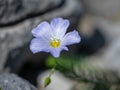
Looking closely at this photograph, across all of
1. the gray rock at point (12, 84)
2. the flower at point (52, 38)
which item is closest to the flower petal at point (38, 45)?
the flower at point (52, 38)

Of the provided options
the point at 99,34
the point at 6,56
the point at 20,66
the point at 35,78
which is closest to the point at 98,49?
the point at 99,34

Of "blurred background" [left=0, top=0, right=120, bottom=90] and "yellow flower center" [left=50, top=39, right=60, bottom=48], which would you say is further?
"blurred background" [left=0, top=0, right=120, bottom=90]

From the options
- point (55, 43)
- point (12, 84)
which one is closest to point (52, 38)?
point (55, 43)

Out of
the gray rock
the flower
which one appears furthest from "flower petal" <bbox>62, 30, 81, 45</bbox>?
the gray rock

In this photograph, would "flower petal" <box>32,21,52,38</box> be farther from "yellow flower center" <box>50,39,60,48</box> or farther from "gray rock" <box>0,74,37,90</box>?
"gray rock" <box>0,74,37,90</box>

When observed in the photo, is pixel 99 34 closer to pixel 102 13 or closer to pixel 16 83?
pixel 102 13

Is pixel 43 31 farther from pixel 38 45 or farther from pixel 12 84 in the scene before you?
pixel 12 84
